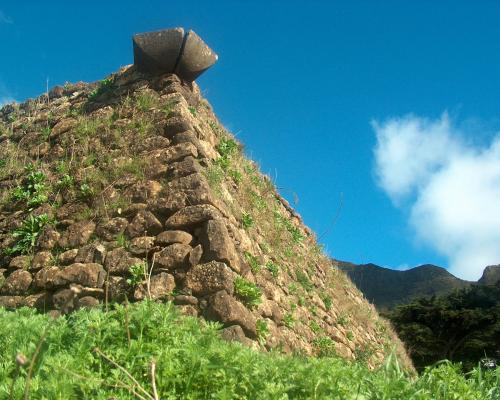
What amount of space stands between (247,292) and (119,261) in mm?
1215

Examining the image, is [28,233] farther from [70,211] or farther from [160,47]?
[160,47]

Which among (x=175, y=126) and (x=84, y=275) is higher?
(x=175, y=126)

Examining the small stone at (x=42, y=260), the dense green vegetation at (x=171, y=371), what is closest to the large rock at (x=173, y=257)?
the small stone at (x=42, y=260)

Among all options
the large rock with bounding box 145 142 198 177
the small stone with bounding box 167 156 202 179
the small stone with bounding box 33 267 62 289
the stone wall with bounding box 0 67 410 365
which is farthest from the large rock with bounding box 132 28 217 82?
the small stone with bounding box 33 267 62 289

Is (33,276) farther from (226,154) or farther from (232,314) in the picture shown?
(226,154)

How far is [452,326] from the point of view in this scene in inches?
906

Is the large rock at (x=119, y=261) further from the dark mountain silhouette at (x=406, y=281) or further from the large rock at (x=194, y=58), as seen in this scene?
the dark mountain silhouette at (x=406, y=281)

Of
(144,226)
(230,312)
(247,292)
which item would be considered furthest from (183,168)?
(230,312)

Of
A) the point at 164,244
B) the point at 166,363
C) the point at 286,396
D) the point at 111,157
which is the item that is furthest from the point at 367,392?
the point at 111,157

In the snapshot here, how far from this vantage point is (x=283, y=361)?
3.37m

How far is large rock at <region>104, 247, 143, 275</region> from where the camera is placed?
5422 mm

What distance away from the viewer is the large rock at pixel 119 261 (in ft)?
17.8

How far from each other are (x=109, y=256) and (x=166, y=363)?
2747 millimetres

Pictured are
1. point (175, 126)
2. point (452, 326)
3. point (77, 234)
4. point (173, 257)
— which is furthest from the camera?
point (452, 326)
